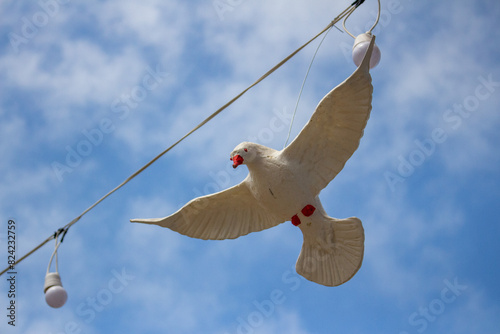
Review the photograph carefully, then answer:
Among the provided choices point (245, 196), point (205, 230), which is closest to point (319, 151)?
point (245, 196)

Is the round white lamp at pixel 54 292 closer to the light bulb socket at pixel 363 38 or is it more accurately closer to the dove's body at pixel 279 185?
the dove's body at pixel 279 185

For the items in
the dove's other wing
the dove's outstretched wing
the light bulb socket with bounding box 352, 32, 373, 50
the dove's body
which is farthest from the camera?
the dove's other wing

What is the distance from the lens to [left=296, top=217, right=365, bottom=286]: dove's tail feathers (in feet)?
14.4

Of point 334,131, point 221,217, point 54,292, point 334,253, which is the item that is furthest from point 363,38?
point 54,292

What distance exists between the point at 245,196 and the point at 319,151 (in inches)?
22.5

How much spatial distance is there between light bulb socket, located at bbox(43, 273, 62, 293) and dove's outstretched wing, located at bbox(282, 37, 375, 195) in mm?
1553

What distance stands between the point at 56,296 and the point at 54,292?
3 cm

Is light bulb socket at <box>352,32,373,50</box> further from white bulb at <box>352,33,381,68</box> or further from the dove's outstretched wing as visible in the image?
the dove's outstretched wing

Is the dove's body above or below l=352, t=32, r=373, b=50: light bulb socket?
below

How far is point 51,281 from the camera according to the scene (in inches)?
172

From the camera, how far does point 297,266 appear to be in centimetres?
450

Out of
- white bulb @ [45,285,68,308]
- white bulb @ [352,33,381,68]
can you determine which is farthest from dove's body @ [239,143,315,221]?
white bulb @ [45,285,68,308]

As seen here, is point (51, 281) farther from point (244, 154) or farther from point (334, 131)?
point (334, 131)

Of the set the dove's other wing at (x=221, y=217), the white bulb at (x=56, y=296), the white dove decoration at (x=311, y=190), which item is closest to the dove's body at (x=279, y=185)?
the white dove decoration at (x=311, y=190)
